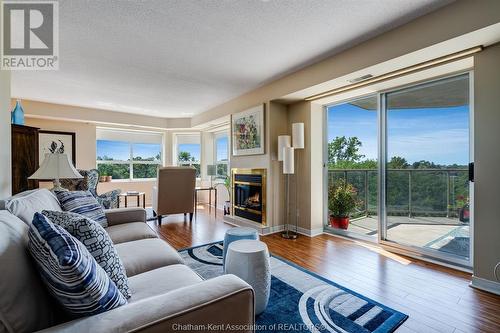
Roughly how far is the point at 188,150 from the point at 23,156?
180 inches

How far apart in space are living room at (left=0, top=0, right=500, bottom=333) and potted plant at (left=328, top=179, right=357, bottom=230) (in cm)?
2

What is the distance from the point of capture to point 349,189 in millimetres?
3578

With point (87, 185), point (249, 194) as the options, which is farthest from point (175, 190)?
point (87, 185)

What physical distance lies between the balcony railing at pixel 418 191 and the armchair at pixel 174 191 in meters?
2.94

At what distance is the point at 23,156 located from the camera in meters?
2.31

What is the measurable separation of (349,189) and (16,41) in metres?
4.44

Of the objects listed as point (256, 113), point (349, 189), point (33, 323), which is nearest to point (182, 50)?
point (256, 113)

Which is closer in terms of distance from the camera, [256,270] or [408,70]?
[256,270]

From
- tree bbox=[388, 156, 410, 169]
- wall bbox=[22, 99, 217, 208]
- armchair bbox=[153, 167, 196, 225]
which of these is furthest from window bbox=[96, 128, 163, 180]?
tree bbox=[388, 156, 410, 169]

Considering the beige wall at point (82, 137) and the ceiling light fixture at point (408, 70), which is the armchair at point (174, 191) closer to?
the beige wall at point (82, 137)

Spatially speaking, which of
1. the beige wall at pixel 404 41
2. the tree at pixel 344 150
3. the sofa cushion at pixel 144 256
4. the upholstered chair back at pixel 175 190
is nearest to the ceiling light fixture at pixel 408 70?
the beige wall at pixel 404 41

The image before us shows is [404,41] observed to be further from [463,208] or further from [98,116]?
[98,116]

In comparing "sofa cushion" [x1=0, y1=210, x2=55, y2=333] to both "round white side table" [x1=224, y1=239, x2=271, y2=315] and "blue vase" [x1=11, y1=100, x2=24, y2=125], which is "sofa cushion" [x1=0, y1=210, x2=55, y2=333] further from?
"blue vase" [x1=11, y1=100, x2=24, y2=125]

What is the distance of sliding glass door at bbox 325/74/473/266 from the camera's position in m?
2.49
